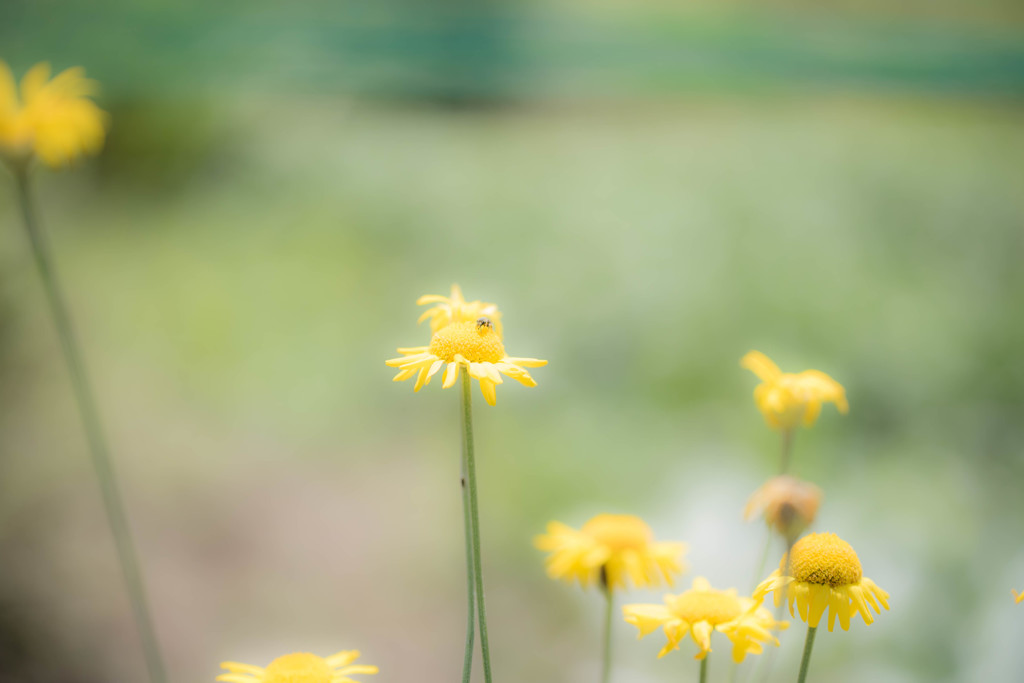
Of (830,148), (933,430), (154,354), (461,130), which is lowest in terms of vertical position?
(933,430)

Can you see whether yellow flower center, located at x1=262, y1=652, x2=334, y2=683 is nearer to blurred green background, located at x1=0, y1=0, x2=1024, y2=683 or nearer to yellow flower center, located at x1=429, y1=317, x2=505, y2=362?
yellow flower center, located at x1=429, y1=317, x2=505, y2=362

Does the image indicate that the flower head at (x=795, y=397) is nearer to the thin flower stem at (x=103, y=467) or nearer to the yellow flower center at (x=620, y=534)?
the yellow flower center at (x=620, y=534)

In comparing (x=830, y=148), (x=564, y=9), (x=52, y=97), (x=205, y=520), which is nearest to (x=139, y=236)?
(x=205, y=520)

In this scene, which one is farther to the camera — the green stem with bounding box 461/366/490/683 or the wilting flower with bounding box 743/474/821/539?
the wilting flower with bounding box 743/474/821/539

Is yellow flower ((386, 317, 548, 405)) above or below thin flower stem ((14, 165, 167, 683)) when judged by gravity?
below

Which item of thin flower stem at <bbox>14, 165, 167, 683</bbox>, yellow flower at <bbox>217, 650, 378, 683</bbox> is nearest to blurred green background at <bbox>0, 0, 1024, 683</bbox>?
thin flower stem at <bbox>14, 165, 167, 683</bbox>

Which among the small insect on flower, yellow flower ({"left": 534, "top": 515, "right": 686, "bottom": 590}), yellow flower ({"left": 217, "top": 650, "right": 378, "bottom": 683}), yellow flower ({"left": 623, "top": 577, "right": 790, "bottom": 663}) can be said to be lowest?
yellow flower ({"left": 217, "top": 650, "right": 378, "bottom": 683})

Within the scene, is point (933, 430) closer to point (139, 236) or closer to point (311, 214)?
point (311, 214)

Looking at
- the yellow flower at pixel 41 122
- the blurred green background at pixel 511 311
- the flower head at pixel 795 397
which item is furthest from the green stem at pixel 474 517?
the blurred green background at pixel 511 311
